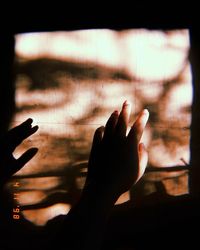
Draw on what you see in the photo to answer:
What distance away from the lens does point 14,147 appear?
3.78 ft

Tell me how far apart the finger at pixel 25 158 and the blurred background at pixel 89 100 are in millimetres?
22

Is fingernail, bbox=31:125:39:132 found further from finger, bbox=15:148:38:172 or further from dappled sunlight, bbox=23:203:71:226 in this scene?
dappled sunlight, bbox=23:203:71:226

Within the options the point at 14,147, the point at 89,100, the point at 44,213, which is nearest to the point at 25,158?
the point at 14,147

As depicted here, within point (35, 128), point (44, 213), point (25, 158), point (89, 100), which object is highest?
point (89, 100)

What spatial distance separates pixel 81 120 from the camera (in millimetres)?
1156

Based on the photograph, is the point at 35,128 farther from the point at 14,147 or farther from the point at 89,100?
the point at 89,100

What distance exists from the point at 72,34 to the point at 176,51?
1.57ft

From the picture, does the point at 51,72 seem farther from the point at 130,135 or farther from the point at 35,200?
the point at 35,200

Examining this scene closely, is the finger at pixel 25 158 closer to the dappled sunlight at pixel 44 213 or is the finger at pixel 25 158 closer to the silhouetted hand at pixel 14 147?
the silhouetted hand at pixel 14 147

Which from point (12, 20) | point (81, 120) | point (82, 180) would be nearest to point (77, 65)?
point (81, 120)

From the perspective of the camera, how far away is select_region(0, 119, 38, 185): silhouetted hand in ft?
3.73

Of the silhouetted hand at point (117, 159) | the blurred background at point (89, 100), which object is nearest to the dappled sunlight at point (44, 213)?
the blurred background at point (89, 100)

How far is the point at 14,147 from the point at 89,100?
412 mm

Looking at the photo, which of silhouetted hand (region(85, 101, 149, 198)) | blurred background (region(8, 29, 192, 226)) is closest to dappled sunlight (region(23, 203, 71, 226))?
blurred background (region(8, 29, 192, 226))
